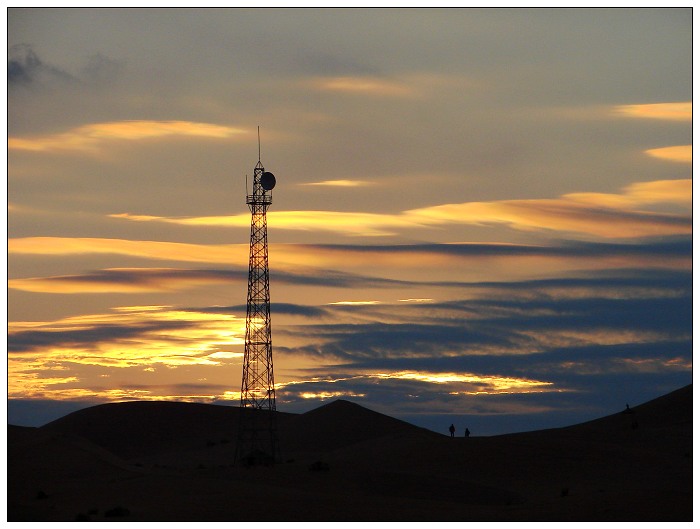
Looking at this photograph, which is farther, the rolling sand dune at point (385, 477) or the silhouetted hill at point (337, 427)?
the silhouetted hill at point (337, 427)

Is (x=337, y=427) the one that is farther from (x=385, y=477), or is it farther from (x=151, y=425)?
(x=385, y=477)

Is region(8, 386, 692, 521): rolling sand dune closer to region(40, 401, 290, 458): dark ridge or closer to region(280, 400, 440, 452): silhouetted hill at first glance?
region(280, 400, 440, 452): silhouetted hill

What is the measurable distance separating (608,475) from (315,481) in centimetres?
1728

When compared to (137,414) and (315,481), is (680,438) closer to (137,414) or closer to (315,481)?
(315,481)

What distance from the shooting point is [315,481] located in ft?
207

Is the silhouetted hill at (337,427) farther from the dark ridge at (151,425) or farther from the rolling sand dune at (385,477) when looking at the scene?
the dark ridge at (151,425)

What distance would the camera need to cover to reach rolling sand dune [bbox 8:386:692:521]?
52.0 metres

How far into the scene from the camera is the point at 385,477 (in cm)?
6512

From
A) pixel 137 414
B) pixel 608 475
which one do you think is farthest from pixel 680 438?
pixel 137 414

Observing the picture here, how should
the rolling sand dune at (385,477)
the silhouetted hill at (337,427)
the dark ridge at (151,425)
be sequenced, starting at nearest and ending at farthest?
the rolling sand dune at (385,477), the silhouetted hill at (337,427), the dark ridge at (151,425)

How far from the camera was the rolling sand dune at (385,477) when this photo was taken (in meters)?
52.0

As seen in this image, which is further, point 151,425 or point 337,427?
point 151,425

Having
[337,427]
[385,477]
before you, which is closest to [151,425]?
[337,427]

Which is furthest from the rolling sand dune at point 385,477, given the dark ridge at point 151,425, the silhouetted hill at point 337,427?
the dark ridge at point 151,425
